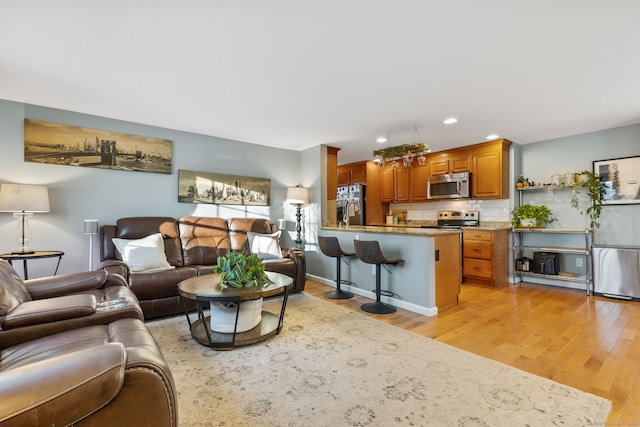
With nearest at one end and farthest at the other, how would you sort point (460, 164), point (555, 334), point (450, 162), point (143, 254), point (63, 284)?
point (63, 284)
point (555, 334)
point (143, 254)
point (460, 164)
point (450, 162)

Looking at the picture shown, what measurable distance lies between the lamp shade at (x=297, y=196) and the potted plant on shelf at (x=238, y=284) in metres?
2.30

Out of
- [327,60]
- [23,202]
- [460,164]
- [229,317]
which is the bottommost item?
[229,317]

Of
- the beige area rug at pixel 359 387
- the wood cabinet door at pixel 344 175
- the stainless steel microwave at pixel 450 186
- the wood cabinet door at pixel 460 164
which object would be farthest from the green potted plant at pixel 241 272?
the wood cabinet door at pixel 344 175

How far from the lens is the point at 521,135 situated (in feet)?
14.9

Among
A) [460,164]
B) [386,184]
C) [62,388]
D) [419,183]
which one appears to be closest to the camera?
[62,388]

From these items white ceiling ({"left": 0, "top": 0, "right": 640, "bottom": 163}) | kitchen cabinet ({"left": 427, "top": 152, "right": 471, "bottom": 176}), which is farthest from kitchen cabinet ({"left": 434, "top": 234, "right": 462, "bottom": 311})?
kitchen cabinet ({"left": 427, "top": 152, "right": 471, "bottom": 176})

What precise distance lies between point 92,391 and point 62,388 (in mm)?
70

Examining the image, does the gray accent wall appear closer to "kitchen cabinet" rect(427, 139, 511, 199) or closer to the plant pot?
"kitchen cabinet" rect(427, 139, 511, 199)

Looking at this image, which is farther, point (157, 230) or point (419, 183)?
point (419, 183)

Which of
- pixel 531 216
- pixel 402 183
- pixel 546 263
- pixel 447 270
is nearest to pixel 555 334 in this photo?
pixel 447 270

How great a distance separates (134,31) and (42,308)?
1822 millimetres

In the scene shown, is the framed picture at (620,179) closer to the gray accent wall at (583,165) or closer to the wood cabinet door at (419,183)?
the gray accent wall at (583,165)

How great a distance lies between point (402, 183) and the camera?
6.25 m

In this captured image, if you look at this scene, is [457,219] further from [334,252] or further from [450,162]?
[334,252]
